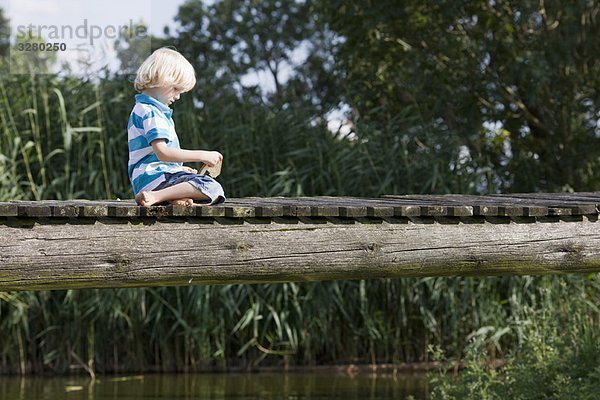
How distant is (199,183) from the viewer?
12.8 feet

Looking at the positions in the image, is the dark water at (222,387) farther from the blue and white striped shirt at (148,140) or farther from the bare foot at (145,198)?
the bare foot at (145,198)

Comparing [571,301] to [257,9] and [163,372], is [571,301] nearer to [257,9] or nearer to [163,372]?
[163,372]

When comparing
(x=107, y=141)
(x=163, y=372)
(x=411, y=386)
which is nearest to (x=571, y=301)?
(x=411, y=386)

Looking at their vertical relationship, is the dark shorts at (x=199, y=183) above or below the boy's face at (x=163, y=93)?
below

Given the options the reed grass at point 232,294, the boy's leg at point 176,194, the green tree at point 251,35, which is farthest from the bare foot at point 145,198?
the green tree at point 251,35

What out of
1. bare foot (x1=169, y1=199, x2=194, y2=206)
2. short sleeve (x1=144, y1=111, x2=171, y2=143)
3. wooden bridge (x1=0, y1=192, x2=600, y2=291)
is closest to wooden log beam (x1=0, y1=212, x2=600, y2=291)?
wooden bridge (x1=0, y1=192, x2=600, y2=291)

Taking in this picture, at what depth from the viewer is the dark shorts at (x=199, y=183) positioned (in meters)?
3.89

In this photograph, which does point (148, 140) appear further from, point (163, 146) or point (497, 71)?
point (497, 71)

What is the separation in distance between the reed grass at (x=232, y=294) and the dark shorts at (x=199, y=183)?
4.08 m

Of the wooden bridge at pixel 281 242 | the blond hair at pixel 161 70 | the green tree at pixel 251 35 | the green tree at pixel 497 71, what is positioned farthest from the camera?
the green tree at pixel 251 35

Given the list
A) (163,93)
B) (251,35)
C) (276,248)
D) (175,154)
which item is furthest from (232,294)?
(251,35)

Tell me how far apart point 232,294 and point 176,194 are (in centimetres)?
442

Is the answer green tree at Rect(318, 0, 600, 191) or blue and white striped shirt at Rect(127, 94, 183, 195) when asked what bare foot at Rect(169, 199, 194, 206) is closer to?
blue and white striped shirt at Rect(127, 94, 183, 195)

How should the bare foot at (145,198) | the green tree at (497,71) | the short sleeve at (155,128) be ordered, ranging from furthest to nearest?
the green tree at (497,71) < the short sleeve at (155,128) < the bare foot at (145,198)
